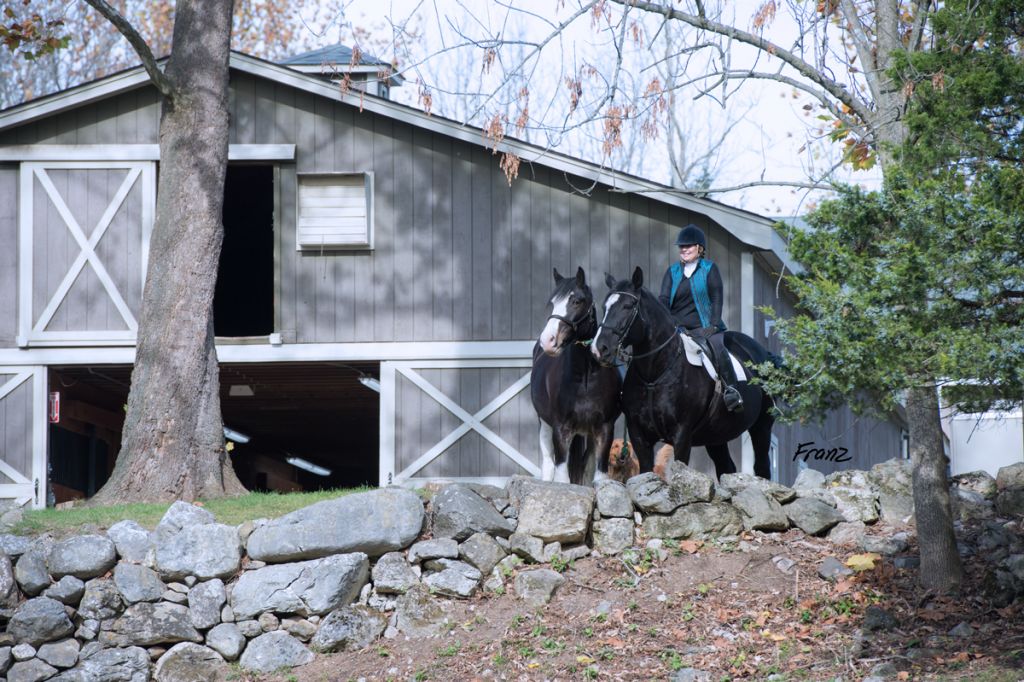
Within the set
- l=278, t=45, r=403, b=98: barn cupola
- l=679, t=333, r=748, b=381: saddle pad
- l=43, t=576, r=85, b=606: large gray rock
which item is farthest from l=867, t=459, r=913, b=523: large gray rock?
l=278, t=45, r=403, b=98: barn cupola

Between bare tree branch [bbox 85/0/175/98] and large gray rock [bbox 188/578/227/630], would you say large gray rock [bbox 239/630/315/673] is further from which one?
bare tree branch [bbox 85/0/175/98]

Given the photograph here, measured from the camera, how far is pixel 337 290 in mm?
15664

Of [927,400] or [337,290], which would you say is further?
[337,290]

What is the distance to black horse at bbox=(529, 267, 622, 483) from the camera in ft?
36.2

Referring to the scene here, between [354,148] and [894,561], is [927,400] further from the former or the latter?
[354,148]

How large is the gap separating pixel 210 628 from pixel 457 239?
650 cm

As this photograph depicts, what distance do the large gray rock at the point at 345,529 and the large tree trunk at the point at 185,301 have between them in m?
2.22

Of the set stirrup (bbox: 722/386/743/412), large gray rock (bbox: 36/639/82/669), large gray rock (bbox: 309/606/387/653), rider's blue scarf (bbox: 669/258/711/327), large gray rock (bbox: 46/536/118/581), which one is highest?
rider's blue scarf (bbox: 669/258/711/327)

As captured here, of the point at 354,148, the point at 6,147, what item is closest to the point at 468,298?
the point at 354,148

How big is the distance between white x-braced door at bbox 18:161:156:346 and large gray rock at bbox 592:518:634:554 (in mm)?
7273

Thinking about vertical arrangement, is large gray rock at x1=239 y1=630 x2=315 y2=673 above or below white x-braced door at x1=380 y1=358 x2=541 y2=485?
below

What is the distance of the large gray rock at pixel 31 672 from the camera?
10.4 m

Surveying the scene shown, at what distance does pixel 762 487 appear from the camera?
11141 mm

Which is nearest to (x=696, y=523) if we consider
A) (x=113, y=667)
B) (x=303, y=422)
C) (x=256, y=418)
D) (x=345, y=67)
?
(x=113, y=667)
